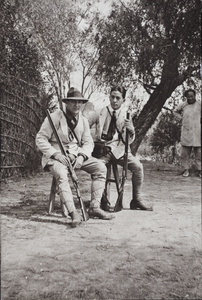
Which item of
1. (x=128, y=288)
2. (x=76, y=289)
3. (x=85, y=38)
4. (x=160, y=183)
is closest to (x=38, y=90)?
(x=85, y=38)

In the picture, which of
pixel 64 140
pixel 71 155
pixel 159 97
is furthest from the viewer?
pixel 71 155

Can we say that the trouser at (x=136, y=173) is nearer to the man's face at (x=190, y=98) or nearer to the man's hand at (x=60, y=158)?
the man's hand at (x=60, y=158)

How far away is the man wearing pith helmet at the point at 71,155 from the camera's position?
272 centimetres

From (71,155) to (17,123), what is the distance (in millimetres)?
2062

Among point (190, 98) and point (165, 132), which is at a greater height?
point (190, 98)

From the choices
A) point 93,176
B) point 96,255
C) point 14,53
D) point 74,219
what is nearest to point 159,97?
point 14,53

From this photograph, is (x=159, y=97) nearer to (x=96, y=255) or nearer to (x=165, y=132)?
(x=165, y=132)

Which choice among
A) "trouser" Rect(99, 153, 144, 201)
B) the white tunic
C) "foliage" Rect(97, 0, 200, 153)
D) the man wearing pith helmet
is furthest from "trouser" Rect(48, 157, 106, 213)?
the white tunic

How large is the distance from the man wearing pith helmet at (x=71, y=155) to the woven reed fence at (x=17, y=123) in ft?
2.62

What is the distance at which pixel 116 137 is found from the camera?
3.18 meters

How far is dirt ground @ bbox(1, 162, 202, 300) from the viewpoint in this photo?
1704 mm

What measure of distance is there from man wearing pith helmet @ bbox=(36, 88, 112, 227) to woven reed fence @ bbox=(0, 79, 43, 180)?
798 millimetres

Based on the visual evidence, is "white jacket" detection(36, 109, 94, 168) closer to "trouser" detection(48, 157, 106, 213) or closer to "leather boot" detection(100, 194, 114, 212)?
"trouser" detection(48, 157, 106, 213)

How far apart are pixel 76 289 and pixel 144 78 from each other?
112 centimetres
